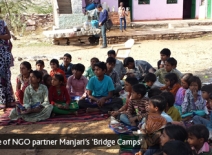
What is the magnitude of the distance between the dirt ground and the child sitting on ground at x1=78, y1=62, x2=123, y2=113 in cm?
39

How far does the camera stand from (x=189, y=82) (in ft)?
13.3

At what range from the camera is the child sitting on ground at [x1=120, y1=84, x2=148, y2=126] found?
3637mm

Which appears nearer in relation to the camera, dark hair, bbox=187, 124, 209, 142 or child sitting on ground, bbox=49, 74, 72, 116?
dark hair, bbox=187, 124, 209, 142

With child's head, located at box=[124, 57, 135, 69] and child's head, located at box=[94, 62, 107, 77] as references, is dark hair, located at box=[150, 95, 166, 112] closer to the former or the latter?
child's head, located at box=[94, 62, 107, 77]

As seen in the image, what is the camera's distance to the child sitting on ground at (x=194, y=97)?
391cm

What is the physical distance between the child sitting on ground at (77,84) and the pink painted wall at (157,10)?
1246 centimetres

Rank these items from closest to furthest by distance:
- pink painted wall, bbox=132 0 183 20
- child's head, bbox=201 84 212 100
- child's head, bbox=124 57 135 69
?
child's head, bbox=201 84 212 100
child's head, bbox=124 57 135 69
pink painted wall, bbox=132 0 183 20

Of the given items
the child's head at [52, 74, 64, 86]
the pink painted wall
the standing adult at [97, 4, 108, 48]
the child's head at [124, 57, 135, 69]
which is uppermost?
the pink painted wall

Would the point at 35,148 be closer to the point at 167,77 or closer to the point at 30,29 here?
the point at 167,77

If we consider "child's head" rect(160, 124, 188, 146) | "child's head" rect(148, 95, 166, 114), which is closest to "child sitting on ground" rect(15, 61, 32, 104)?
"child's head" rect(148, 95, 166, 114)

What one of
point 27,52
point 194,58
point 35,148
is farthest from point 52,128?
point 27,52

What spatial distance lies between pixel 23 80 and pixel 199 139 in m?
3.23

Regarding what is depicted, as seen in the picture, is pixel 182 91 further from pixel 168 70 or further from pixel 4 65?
pixel 4 65

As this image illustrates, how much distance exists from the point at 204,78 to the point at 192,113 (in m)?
2.69
